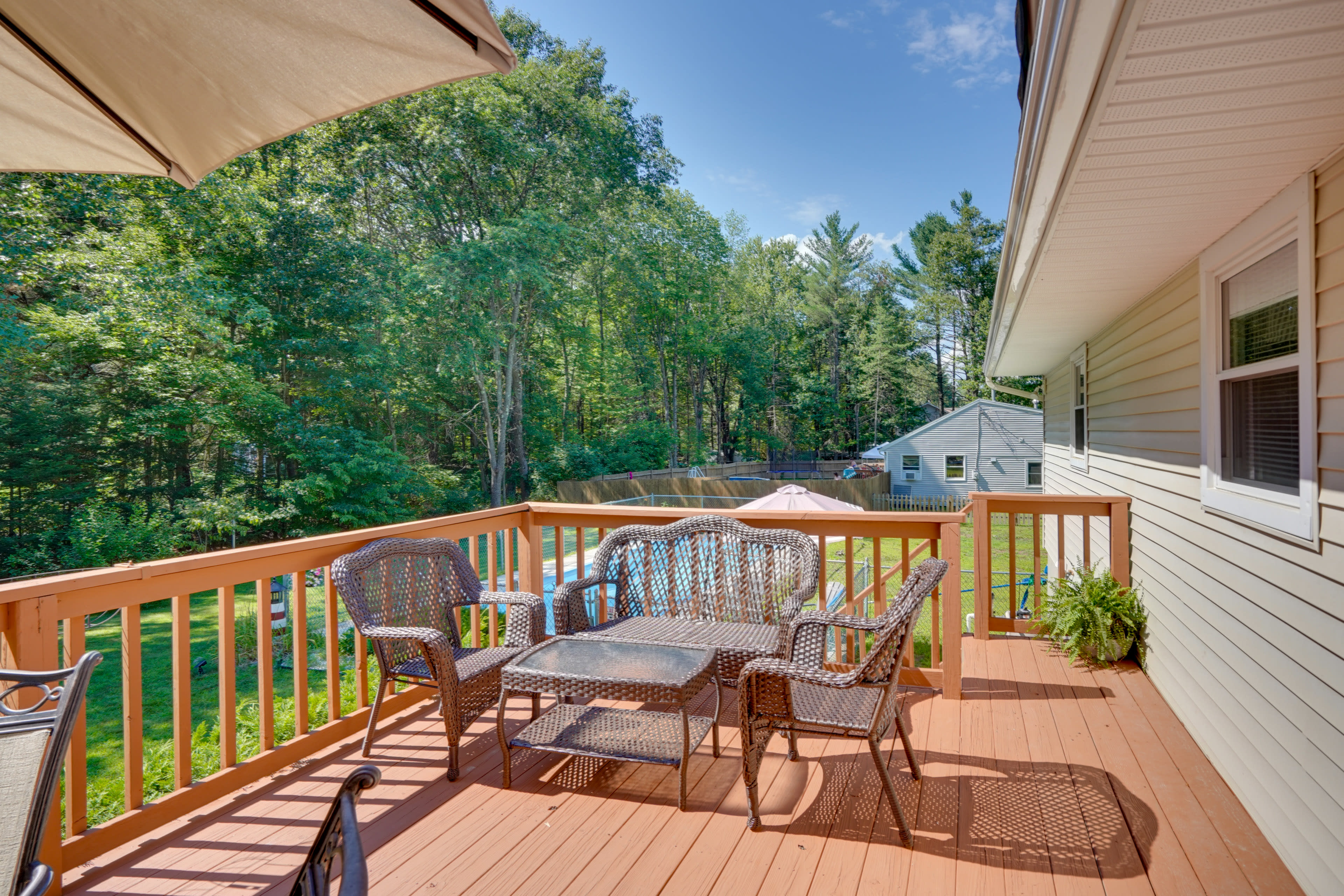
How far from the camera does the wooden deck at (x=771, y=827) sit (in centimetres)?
199

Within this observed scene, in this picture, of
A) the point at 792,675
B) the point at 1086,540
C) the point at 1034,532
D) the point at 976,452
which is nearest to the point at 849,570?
the point at 792,675

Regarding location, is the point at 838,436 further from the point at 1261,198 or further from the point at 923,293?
the point at 1261,198

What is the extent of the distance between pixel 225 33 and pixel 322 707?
4.62 m

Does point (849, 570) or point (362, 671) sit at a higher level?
point (849, 570)

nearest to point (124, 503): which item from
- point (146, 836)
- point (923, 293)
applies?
point (146, 836)

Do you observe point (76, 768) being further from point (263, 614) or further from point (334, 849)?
point (334, 849)

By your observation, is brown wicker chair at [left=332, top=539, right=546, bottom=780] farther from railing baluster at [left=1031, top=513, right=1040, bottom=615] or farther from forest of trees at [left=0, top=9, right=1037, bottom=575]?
forest of trees at [left=0, top=9, right=1037, bottom=575]

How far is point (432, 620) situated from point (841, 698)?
5.96 ft

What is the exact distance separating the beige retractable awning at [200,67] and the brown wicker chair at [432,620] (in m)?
1.62

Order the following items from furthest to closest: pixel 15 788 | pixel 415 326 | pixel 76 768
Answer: pixel 415 326
pixel 76 768
pixel 15 788

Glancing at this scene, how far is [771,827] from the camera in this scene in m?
2.27

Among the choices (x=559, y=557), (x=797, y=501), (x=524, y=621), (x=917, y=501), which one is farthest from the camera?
(x=917, y=501)

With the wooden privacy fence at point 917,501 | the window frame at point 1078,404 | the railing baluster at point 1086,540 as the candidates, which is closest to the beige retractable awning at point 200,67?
the railing baluster at point 1086,540

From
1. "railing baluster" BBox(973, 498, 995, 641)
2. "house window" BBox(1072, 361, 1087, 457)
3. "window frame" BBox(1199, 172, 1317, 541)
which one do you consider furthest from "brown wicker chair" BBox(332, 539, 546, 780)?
"house window" BBox(1072, 361, 1087, 457)
